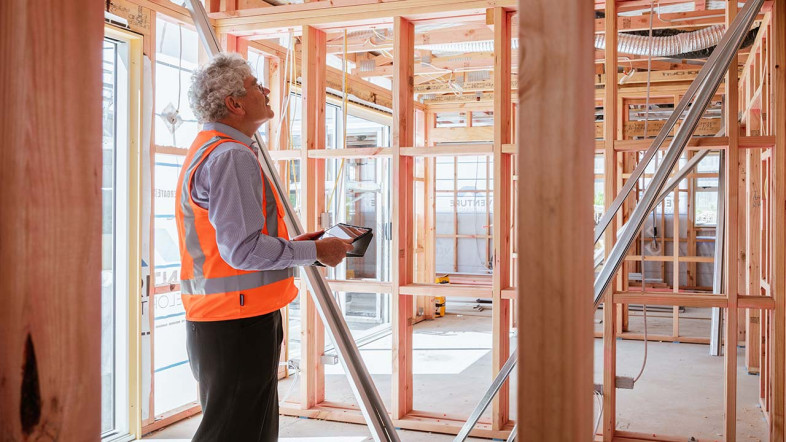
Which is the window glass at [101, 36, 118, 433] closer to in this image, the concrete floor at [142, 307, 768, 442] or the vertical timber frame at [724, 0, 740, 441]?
the concrete floor at [142, 307, 768, 442]

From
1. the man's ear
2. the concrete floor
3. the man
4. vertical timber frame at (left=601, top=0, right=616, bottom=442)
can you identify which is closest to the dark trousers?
the man

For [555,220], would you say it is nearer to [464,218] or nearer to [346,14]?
[346,14]

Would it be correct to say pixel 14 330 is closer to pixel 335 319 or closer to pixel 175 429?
pixel 335 319

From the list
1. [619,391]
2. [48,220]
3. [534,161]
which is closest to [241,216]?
[48,220]

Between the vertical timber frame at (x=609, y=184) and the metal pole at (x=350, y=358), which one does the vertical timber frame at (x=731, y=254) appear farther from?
the metal pole at (x=350, y=358)

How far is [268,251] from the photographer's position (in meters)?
1.80

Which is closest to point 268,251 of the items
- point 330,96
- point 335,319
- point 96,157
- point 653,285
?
point 335,319

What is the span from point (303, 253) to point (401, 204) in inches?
77.7

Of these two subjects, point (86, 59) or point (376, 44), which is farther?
point (376, 44)

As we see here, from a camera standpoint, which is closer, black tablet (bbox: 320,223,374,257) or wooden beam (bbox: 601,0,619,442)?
black tablet (bbox: 320,223,374,257)

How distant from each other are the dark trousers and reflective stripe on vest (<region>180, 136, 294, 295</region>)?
0.10m

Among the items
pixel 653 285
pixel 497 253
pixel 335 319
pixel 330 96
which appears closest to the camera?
pixel 335 319

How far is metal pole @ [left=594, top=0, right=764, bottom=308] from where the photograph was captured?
1.44 m

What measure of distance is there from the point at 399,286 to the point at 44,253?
3093 millimetres
